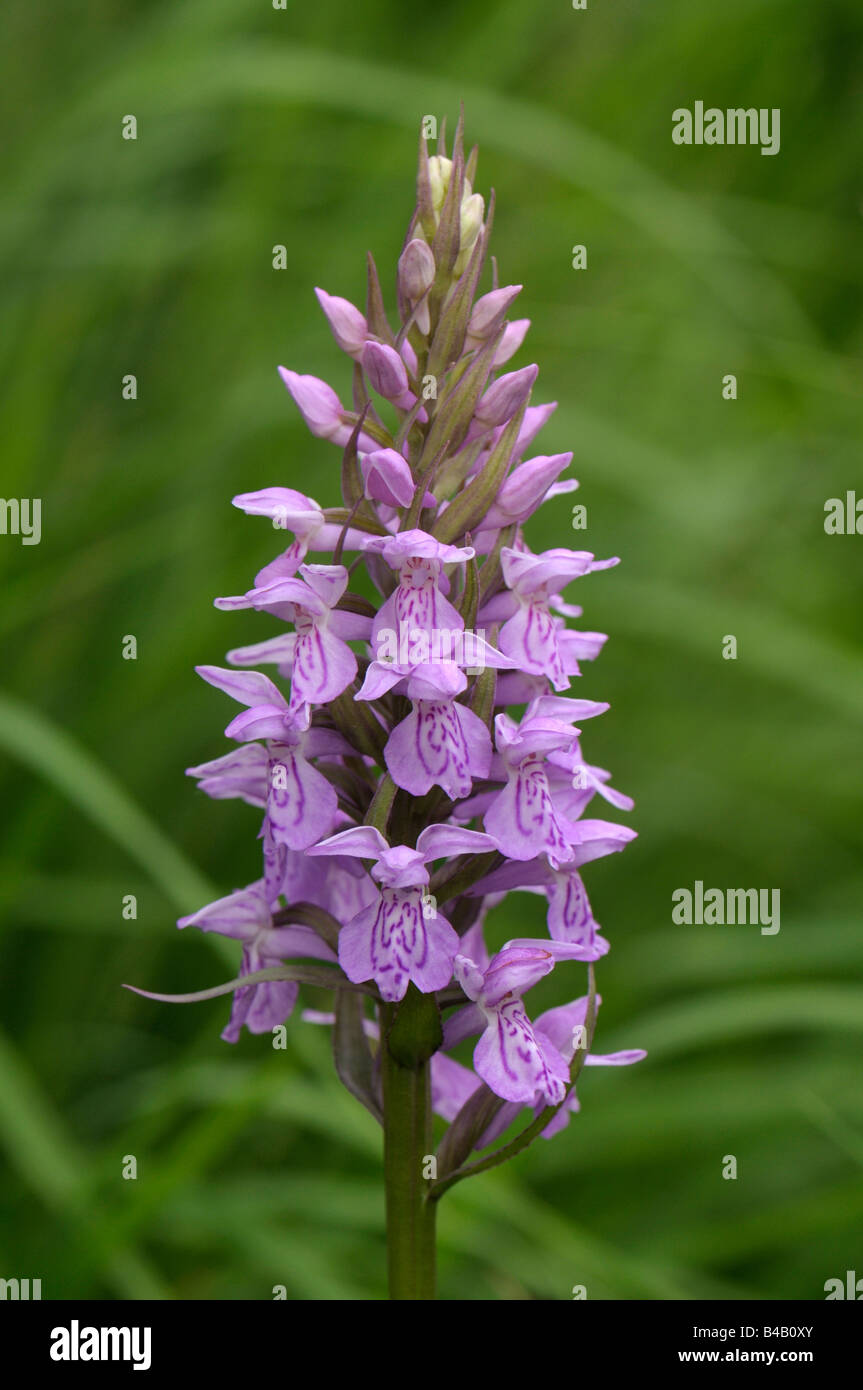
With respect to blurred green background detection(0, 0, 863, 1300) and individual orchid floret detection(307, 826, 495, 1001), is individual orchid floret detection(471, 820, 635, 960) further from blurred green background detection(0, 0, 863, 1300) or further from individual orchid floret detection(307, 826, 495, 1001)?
blurred green background detection(0, 0, 863, 1300)

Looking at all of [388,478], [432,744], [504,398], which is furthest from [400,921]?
[504,398]

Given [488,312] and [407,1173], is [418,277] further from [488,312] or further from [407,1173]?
[407,1173]

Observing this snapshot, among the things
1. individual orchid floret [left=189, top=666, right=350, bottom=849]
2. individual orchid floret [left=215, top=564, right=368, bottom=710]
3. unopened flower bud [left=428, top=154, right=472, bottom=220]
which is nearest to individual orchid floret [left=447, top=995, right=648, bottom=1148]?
individual orchid floret [left=189, top=666, right=350, bottom=849]

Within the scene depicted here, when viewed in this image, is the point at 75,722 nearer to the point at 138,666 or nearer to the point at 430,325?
the point at 138,666

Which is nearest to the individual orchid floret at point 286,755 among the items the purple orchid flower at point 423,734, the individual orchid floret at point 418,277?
the purple orchid flower at point 423,734

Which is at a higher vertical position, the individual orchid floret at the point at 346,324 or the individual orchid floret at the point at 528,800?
the individual orchid floret at the point at 346,324

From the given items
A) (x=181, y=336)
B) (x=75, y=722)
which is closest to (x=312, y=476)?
(x=181, y=336)

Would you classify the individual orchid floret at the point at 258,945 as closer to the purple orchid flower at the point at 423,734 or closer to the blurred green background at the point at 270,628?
the purple orchid flower at the point at 423,734
